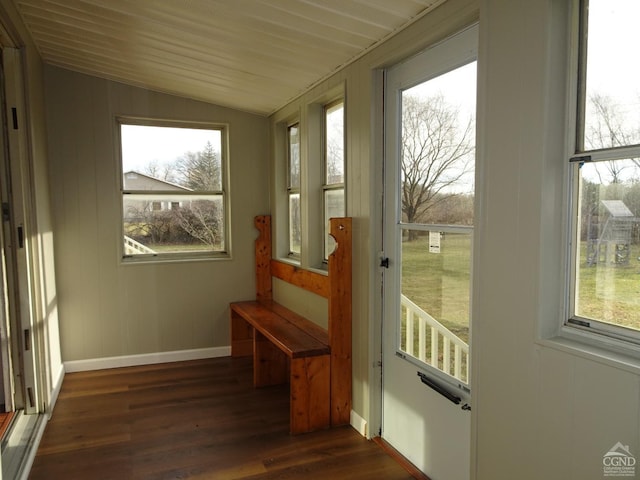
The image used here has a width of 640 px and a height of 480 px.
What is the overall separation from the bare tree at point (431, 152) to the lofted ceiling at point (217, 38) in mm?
426

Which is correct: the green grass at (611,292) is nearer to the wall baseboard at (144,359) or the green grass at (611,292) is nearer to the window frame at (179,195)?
the window frame at (179,195)

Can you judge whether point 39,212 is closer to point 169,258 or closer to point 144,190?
point 144,190

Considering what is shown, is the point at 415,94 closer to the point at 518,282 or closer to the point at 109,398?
the point at 518,282

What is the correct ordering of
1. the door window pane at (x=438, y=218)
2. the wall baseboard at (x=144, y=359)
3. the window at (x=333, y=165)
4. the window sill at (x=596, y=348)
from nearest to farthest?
the window sill at (x=596, y=348) → the door window pane at (x=438, y=218) → the window at (x=333, y=165) → the wall baseboard at (x=144, y=359)

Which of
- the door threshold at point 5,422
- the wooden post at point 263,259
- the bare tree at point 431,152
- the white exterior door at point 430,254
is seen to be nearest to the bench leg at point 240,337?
the wooden post at point 263,259

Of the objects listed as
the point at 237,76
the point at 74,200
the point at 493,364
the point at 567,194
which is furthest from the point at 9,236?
the point at 567,194

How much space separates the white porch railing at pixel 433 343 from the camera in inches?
84.7

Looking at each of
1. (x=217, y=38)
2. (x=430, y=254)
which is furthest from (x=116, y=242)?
(x=430, y=254)

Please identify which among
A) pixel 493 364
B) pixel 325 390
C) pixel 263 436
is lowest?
pixel 263 436

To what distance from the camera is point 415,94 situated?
242 cm

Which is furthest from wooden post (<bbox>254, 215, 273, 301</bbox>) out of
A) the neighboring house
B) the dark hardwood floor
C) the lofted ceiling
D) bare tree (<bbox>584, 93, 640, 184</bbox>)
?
bare tree (<bbox>584, 93, 640, 184</bbox>)

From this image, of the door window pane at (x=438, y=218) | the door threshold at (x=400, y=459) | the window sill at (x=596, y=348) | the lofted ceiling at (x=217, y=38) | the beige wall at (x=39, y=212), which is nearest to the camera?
the window sill at (x=596, y=348)

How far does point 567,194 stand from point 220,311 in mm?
3466

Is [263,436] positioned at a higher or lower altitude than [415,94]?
lower
